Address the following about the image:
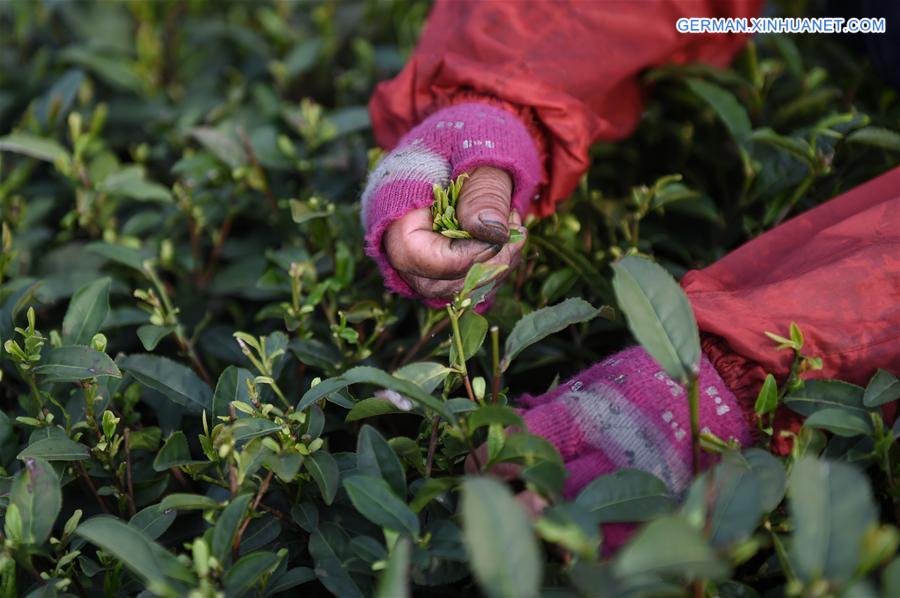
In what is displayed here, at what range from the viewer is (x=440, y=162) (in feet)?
3.66

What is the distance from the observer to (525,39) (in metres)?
1.34

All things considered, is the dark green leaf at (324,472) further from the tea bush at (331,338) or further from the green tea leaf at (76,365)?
the green tea leaf at (76,365)

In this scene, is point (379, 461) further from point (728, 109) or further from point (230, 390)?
point (728, 109)

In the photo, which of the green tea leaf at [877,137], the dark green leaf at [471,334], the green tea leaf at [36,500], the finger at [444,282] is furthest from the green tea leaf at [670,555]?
the green tea leaf at [877,137]

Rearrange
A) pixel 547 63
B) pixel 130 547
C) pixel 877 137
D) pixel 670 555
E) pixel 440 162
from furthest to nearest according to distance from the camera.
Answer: pixel 547 63 → pixel 877 137 → pixel 440 162 → pixel 130 547 → pixel 670 555

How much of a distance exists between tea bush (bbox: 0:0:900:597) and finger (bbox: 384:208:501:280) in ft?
0.20

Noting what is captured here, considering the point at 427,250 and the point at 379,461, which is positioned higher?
the point at 427,250

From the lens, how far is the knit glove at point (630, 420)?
905mm

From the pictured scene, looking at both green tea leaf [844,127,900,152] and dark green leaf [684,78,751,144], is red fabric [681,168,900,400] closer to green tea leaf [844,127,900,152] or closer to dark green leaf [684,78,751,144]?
green tea leaf [844,127,900,152]

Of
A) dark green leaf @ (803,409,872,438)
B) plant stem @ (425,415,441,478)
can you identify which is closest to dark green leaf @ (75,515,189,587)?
plant stem @ (425,415,441,478)

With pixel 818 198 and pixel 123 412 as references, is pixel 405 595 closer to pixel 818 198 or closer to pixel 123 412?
pixel 123 412

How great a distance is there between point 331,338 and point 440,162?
0.30 metres

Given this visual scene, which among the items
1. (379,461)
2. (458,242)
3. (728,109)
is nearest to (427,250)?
(458,242)

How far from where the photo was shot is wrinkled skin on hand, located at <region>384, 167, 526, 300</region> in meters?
0.98
